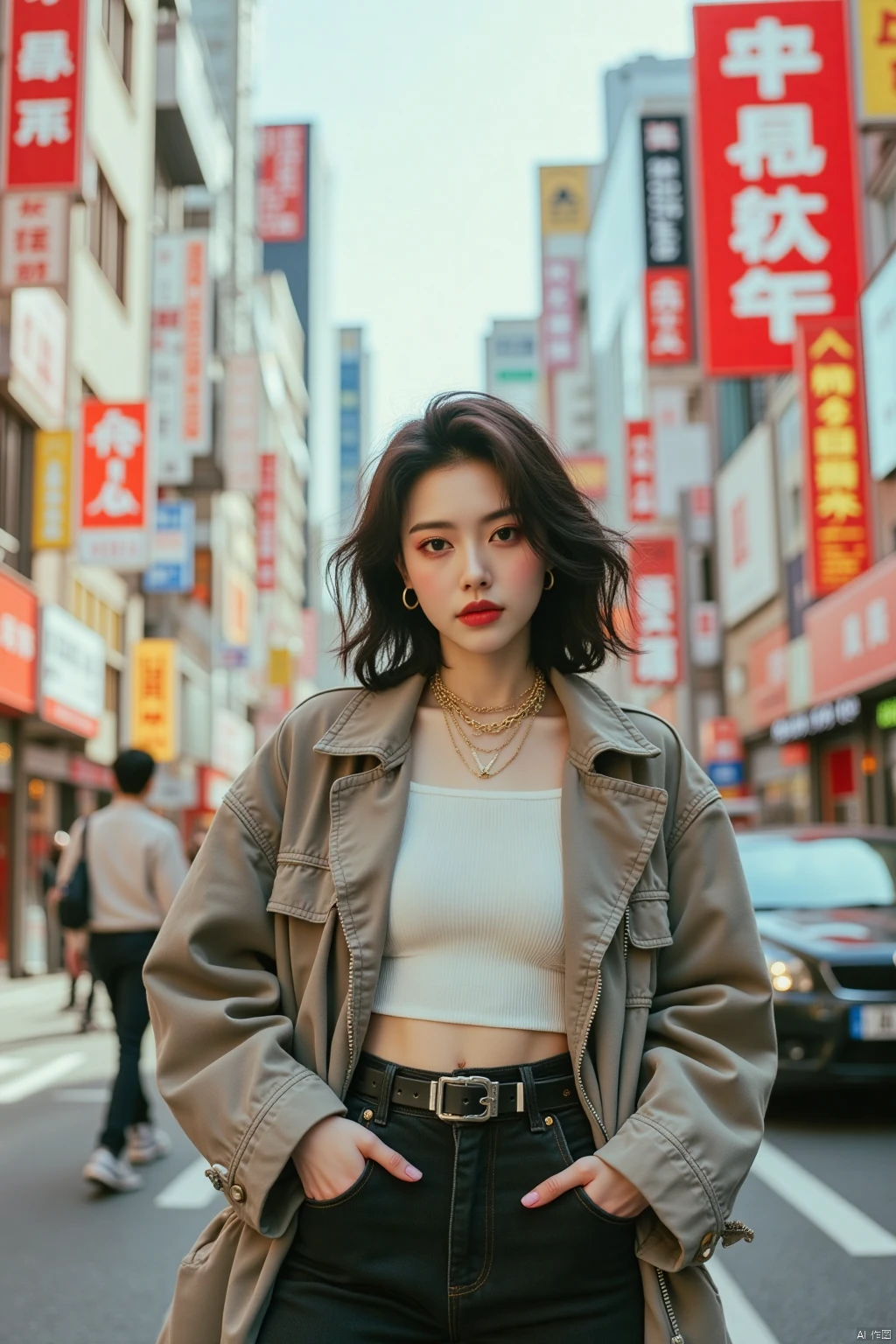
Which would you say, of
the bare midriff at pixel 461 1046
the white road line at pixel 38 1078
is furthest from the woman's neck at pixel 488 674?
the white road line at pixel 38 1078

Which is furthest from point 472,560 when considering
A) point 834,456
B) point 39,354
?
point 834,456

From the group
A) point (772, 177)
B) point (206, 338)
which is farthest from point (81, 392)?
point (772, 177)

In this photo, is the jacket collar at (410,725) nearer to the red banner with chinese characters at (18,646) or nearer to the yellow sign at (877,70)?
the yellow sign at (877,70)

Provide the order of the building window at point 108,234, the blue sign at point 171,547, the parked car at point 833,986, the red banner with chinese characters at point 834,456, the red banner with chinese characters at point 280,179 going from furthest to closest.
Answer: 1. the red banner with chinese characters at point 280,179
2. the blue sign at point 171,547
3. the building window at point 108,234
4. the red banner with chinese characters at point 834,456
5. the parked car at point 833,986

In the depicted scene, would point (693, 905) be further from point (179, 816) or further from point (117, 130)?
point (179, 816)

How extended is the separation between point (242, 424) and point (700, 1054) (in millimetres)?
33193

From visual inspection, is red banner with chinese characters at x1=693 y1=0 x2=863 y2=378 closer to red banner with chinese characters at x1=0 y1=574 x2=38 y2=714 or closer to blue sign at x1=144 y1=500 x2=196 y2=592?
red banner with chinese characters at x1=0 y1=574 x2=38 y2=714

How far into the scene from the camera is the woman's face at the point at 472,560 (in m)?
2.01

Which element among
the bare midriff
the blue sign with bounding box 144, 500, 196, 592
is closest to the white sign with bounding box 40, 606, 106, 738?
the blue sign with bounding box 144, 500, 196, 592

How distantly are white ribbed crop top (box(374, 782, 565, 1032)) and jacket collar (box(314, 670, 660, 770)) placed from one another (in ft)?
0.50

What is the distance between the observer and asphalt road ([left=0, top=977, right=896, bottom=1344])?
4129 millimetres

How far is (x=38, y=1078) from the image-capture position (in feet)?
30.5

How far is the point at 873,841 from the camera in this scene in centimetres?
884

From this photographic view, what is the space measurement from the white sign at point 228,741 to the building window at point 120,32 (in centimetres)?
1622
